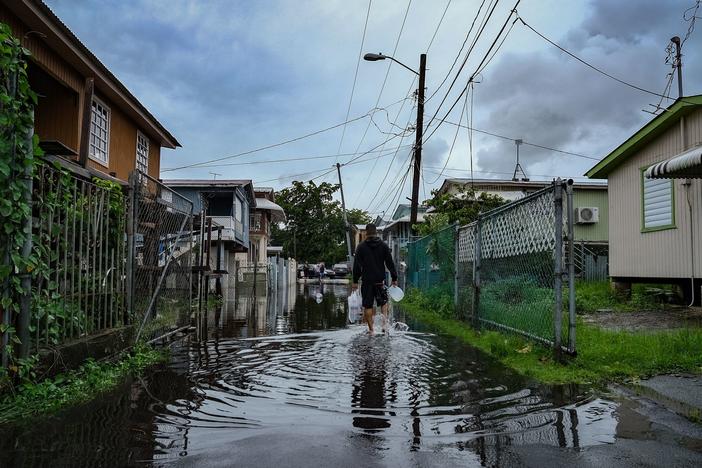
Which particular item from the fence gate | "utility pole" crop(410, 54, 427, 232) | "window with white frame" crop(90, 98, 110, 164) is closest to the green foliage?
"utility pole" crop(410, 54, 427, 232)

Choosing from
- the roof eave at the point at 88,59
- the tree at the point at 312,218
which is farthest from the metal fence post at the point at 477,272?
the tree at the point at 312,218

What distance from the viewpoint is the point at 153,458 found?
133 inches

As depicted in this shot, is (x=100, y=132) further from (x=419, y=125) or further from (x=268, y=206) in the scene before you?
(x=268, y=206)

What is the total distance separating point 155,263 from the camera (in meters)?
8.06

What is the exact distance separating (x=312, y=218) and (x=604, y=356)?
183 feet

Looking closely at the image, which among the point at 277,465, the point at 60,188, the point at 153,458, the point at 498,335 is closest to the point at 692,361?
the point at 498,335

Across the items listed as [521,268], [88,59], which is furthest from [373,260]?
[88,59]

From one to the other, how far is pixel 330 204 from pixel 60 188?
187 feet

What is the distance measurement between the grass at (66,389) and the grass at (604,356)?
415cm

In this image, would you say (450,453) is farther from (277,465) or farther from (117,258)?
(117,258)

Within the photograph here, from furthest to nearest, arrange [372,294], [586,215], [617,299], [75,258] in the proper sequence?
[586,215], [617,299], [372,294], [75,258]

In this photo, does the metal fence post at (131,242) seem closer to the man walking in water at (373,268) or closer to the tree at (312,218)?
the man walking in water at (373,268)

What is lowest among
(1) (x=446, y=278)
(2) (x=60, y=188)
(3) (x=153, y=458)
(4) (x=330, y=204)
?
(3) (x=153, y=458)

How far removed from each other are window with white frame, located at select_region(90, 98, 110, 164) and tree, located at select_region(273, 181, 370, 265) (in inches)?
1750
